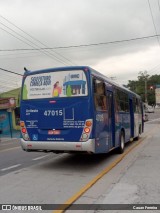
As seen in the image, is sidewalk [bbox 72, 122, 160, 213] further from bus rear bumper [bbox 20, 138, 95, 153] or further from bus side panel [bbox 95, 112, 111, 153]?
bus rear bumper [bbox 20, 138, 95, 153]

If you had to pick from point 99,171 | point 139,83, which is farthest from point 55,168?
point 139,83

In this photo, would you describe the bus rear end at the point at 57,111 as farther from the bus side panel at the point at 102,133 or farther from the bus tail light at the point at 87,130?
the bus side panel at the point at 102,133

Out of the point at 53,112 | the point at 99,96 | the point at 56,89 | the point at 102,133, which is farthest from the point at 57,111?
the point at 102,133

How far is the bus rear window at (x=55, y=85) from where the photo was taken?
10609mm

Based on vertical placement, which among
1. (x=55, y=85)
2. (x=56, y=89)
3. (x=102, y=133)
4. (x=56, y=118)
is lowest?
(x=102, y=133)

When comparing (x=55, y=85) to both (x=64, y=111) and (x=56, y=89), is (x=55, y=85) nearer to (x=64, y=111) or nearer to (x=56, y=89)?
(x=56, y=89)

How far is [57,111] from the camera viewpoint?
422 inches

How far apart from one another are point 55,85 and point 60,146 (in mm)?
1865

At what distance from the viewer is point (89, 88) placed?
10453mm

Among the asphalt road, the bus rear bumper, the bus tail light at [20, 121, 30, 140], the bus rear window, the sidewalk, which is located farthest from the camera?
the bus tail light at [20, 121, 30, 140]

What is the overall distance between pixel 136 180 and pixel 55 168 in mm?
3014

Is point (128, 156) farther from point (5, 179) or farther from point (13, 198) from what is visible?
point (13, 198)

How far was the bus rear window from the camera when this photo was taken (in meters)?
10.6

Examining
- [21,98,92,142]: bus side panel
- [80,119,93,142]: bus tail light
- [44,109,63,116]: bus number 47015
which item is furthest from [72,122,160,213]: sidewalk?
[44,109,63,116]: bus number 47015
